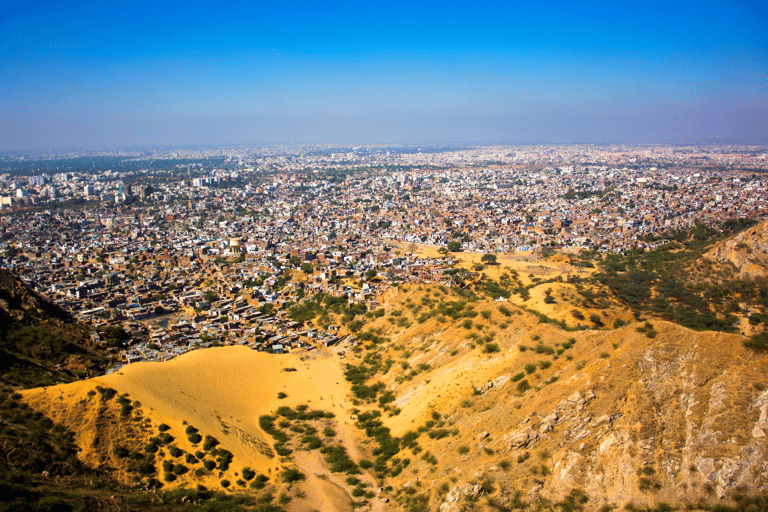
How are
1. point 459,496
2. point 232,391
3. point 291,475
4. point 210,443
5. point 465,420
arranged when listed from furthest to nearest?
point 232,391, point 210,443, point 465,420, point 291,475, point 459,496

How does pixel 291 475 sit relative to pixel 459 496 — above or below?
below

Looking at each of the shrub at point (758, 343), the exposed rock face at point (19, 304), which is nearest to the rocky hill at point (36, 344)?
the exposed rock face at point (19, 304)

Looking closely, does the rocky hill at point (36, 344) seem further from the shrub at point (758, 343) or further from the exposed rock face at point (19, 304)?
the shrub at point (758, 343)

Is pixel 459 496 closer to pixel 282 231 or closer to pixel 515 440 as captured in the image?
pixel 515 440

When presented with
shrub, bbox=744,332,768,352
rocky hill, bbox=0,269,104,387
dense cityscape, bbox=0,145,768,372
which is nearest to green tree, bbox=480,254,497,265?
dense cityscape, bbox=0,145,768,372

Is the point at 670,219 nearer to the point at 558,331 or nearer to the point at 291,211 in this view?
the point at 558,331

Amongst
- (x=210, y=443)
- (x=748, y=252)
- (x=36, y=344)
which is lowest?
(x=210, y=443)

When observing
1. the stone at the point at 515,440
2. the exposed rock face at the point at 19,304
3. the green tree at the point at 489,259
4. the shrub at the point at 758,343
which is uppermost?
the shrub at the point at 758,343

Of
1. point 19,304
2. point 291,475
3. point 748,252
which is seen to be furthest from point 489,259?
point 19,304

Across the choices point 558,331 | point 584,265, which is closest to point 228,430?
point 558,331
